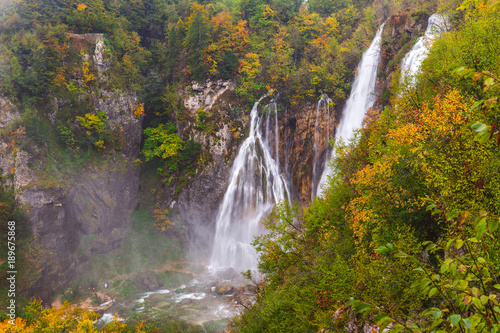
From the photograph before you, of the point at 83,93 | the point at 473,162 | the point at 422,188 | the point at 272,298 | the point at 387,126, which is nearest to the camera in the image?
the point at 473,162

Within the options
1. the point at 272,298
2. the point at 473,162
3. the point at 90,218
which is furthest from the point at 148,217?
the point at 473,162

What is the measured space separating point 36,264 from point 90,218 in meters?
5.24

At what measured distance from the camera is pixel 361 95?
72.5 ft

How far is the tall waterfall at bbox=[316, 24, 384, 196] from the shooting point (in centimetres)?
2131

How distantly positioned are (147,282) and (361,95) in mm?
23103

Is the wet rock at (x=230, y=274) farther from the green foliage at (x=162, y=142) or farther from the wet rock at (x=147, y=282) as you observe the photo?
the green foliage at (x=162, y=142)

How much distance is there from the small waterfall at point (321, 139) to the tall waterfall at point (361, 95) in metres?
0.72

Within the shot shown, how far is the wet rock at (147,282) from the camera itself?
74.7ft

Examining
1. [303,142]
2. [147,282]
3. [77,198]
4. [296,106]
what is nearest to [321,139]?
[303,142]

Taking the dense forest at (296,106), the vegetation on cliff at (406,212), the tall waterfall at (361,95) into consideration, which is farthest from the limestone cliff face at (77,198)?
the tall waterfall at (361,95)

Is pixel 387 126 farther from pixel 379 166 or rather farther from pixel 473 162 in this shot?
pixel 473 162

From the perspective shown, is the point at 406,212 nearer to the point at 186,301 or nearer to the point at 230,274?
the point at 186,301

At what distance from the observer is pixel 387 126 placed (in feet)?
41.2

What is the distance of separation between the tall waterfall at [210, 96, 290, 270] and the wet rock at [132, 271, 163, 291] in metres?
5.07
